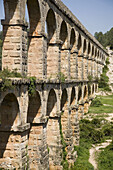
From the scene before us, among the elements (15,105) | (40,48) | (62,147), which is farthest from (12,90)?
(62,147)

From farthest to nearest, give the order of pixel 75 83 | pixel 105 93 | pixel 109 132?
pixel 105 93
pixel 109 132
pixel 75 83

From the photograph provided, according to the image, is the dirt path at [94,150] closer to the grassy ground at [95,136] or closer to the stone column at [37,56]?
the grassy ground at [95,136]

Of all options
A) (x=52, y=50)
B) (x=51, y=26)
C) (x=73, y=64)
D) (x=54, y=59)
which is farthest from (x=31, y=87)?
(x=73, y=64)

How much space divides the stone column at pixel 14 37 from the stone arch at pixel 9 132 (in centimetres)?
159

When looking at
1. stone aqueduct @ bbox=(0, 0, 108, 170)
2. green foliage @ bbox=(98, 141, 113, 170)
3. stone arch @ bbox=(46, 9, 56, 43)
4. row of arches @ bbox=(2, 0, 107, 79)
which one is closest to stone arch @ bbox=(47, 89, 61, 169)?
stone aqueduct @ bbox=(0, 0, 108, 170)

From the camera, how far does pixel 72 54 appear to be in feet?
79.3

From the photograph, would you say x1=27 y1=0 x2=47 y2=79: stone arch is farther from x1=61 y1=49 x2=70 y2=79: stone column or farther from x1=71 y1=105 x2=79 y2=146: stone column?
x1=71 y1=105 x2=79 y2=146: stone column

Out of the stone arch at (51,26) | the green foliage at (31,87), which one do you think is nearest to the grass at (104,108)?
the stone arch at (51,26)

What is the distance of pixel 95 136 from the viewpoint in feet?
80.5

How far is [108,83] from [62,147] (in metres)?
31.8

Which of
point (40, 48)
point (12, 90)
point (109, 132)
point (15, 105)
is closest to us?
point (12, 90)

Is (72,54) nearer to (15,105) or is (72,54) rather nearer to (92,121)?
(92,121)

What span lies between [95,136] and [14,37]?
14379 mm

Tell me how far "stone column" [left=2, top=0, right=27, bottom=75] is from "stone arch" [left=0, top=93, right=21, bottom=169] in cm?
159
